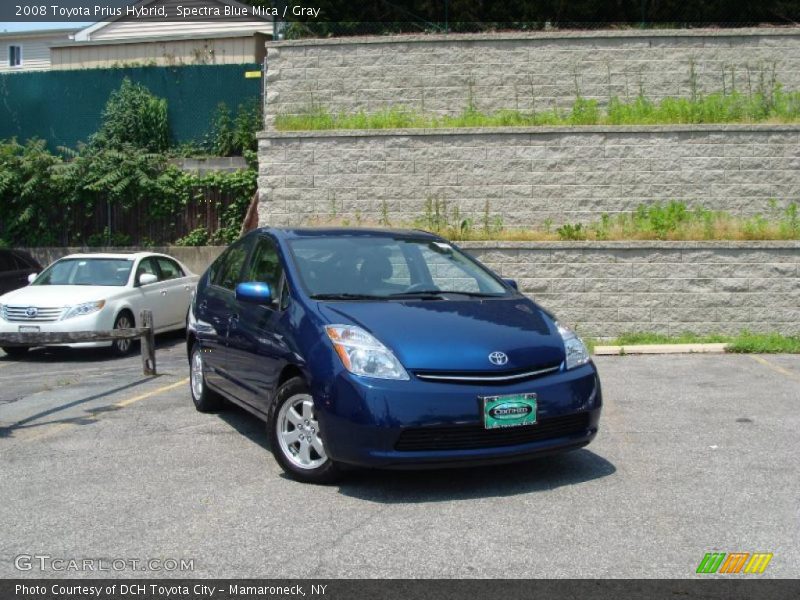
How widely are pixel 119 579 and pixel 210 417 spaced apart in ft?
12.8

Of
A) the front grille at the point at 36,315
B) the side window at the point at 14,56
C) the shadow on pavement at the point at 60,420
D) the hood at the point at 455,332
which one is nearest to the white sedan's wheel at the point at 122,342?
the front grille at the point at 36,315

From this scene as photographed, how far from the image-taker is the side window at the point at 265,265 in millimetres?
7043

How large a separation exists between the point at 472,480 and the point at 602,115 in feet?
36.1

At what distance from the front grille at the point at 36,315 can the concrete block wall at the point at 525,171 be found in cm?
386

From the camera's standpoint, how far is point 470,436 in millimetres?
5664

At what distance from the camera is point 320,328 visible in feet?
19.8

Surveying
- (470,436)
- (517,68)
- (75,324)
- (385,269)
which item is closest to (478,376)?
(470,436)

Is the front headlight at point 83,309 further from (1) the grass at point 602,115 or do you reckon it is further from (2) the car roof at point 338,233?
(2) the car roof at point 338,233

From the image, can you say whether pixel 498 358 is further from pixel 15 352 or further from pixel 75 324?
pixel 15 352

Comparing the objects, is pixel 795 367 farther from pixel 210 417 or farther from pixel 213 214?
pixel 213 214

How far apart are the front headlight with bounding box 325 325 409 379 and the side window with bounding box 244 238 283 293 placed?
3.93 ft

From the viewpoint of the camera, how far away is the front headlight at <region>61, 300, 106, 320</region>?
42.5 ft

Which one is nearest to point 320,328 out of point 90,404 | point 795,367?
point 90,404

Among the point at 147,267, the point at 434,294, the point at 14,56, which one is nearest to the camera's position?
the point at 434,294
